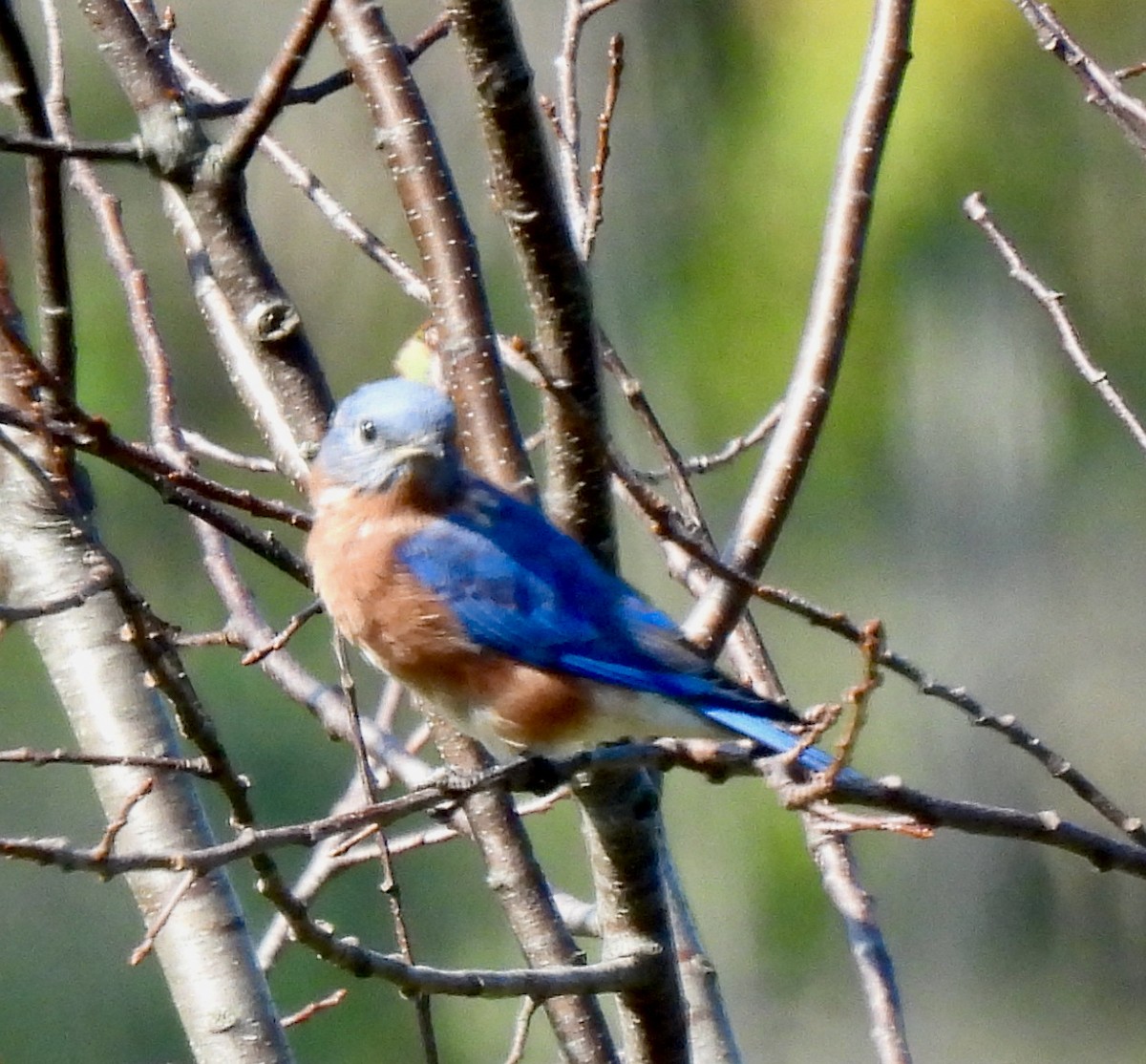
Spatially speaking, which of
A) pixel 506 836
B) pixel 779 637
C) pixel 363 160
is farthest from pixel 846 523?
pixel 506 836

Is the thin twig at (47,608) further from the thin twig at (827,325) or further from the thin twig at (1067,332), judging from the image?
the thin twig at (1067,332)

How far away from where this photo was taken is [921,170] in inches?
221

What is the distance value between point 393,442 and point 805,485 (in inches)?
156

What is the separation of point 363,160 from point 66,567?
4.01m

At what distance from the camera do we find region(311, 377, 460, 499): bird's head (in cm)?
208

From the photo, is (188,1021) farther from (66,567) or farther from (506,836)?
(66,567)

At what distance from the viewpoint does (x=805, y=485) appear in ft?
19.5

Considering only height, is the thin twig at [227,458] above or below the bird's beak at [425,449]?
above

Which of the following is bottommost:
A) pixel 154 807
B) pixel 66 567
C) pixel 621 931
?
pixel 621 931

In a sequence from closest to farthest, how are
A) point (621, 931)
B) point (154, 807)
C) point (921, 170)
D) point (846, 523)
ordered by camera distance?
1. point (621, 931)
2. point (154, 807)
3. point (921, 170)
4. point (846, 523)

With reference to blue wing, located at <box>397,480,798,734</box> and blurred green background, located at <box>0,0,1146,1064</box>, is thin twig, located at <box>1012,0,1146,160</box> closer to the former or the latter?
blue wing, located at <box>397,480,798,734</box>

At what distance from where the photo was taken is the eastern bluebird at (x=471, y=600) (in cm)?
201

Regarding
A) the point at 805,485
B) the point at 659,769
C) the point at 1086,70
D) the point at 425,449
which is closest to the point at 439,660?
the point at 425,449

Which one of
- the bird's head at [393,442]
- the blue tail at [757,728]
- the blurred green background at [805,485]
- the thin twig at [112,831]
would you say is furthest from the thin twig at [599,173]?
the blurred green background at [805,485]
